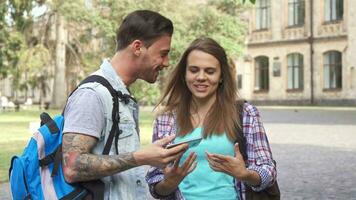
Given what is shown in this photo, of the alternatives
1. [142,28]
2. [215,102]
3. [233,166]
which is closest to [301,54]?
[215,102]

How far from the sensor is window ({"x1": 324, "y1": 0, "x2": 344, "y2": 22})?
4972 cm

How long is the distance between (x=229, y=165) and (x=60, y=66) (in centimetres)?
4142

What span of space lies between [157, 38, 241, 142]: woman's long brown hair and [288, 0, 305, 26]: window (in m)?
49.5

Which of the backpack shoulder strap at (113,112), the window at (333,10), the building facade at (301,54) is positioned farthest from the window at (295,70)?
the backpack shoulder strap at (113,112)

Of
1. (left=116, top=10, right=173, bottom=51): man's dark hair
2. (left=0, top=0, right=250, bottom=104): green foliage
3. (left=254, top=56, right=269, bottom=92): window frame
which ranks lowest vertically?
(left=116, top=10, right=173, bottom=51): man's dark hair

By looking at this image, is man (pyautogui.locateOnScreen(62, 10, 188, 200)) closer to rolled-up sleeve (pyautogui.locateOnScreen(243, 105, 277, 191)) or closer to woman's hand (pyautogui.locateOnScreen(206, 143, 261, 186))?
woman's hand (pyautogui.locateOnScreen(206, 143, 261, 186))

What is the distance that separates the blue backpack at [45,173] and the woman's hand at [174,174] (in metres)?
0.48

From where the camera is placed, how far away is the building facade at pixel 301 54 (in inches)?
1913

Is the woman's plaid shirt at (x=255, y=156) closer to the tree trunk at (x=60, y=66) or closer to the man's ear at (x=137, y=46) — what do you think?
the man's ear at (x=137, y=46)

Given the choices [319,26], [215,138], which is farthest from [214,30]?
[215,138]

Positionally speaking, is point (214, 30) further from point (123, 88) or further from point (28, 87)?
point (123, 88)

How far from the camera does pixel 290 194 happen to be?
9031 mm

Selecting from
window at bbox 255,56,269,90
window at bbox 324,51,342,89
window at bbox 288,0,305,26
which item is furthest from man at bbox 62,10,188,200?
window at bbox 255,56,269,90

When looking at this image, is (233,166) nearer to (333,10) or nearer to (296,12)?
(333,10)
